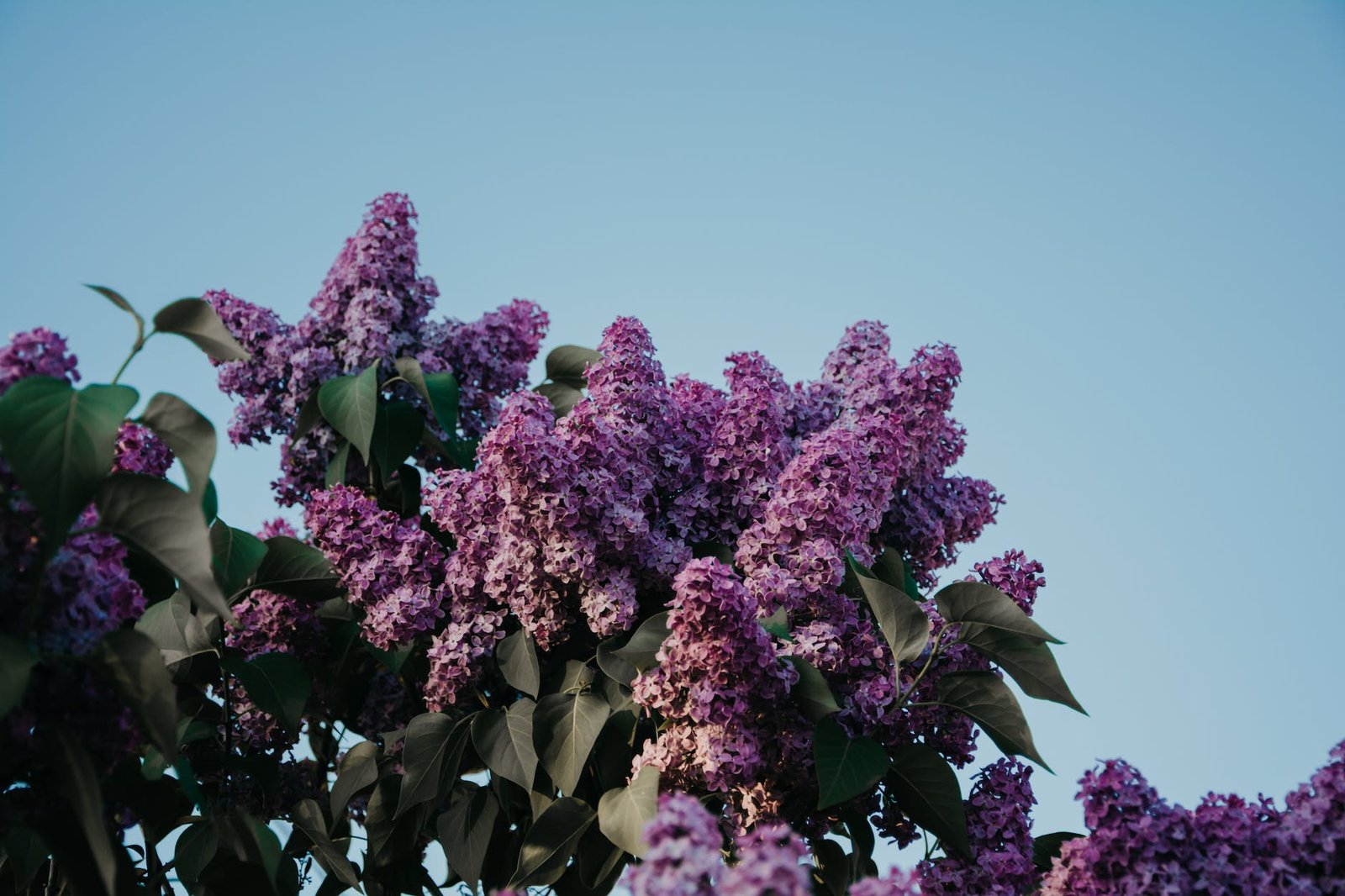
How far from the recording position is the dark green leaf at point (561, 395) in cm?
404

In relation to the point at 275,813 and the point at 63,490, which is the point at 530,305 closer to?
the point at 275,813

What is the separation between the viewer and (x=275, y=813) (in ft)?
12.1

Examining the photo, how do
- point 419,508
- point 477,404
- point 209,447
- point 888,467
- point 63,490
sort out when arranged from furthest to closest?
point 477,404 < point 419,508 < point 888,467 < point 209,447 < point 63,490

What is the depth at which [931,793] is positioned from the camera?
2.90 metres

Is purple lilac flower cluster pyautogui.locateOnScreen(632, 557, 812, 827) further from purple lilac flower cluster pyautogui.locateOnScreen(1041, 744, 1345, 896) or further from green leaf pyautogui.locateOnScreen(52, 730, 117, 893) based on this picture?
green leaf pyautogui.locateOnScreen(52, 730, 117, 893)

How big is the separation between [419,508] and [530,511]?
1175 mm

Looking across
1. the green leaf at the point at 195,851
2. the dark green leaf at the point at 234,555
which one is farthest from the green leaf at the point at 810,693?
the green leaf at the point at 195,851

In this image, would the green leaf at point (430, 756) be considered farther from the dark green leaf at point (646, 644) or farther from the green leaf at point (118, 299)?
the green leaf at point (118, 299)

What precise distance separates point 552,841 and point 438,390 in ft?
4.90

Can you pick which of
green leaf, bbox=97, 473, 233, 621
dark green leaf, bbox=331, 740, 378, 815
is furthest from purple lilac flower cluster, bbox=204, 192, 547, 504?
green leaf, bbox=97, 473, 233, 621

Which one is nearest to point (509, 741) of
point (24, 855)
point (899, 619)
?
point (899, 619)

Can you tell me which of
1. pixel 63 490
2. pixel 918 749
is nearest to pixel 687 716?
pixel 918 749

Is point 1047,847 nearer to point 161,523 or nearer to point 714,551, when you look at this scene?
point 714,551

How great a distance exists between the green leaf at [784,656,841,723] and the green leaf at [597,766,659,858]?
347 millimetres
